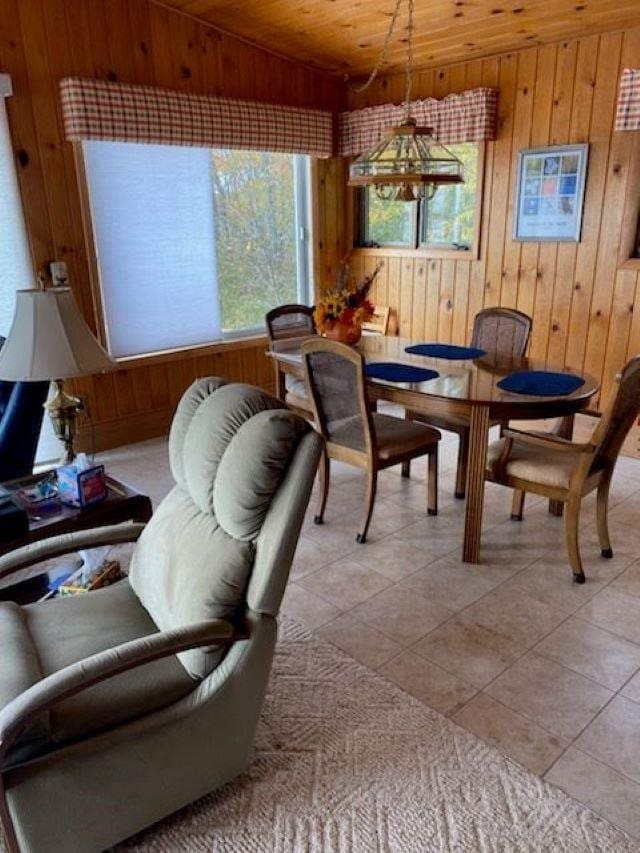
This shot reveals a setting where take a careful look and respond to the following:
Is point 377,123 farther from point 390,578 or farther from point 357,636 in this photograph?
point 357,636

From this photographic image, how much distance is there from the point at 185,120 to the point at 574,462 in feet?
10.4

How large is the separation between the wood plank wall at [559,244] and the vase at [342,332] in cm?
124

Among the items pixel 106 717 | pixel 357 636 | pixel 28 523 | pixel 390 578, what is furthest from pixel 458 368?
pixel 106 717

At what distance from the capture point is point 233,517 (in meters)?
1.58

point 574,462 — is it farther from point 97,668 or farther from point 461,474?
point 97,668

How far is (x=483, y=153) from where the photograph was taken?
430 centimetres

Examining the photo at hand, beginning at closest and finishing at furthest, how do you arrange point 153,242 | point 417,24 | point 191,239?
point 417,24 < point 153,242 < point 191,239

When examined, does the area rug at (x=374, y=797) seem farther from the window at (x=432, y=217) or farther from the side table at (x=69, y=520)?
the window at (x=432, y=217)

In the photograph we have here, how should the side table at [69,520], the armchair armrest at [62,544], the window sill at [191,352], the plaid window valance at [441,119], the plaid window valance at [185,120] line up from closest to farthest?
the armchair armrest at [62,544] < the side table at [69,520] < the plaid window valance at [185,120] < the plaid window valance at [441,119] < the window sill at [191,352]

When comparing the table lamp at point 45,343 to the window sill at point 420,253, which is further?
the window sill at point 420,253

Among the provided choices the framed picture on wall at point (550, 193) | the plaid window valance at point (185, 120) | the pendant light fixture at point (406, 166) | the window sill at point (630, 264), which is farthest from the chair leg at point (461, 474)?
the plaid window valance at point (185, 120)

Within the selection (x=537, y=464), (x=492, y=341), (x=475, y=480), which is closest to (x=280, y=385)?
(x=492, y=341)

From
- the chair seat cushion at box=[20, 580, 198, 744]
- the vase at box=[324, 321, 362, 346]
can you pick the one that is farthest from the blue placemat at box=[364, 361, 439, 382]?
the chair seat cushion at box=[20, 580, 198, 744]

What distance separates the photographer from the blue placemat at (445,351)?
3400 millimetres
